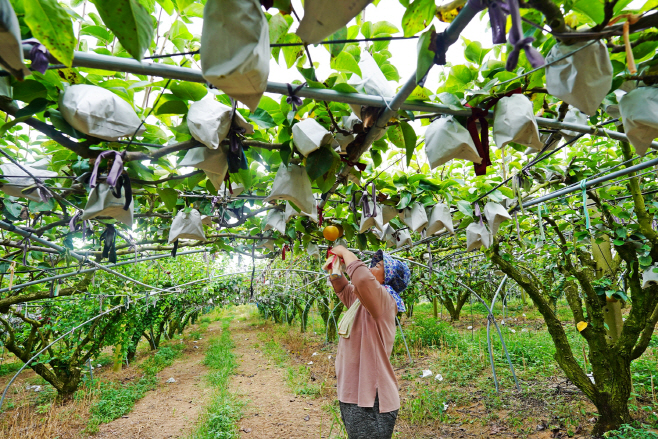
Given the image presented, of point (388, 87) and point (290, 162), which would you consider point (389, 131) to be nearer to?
point (388, 87)

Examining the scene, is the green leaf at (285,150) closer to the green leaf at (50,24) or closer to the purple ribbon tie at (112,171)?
the purple ribbon tie at (112,171)

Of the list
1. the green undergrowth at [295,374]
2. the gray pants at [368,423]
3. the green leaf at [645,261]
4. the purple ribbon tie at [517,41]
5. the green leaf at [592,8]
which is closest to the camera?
the purple ribbon tie at [517,41]

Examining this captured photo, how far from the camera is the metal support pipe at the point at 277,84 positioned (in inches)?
32.4

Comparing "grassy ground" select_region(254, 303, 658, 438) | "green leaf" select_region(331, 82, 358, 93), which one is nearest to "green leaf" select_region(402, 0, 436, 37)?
"green leaf" select_region(331, 82, 358, 93)

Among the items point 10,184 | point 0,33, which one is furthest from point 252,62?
point 10,184

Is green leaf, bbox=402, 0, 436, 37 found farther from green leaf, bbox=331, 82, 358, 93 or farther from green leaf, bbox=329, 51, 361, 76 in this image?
green leaf, bbox=329, 51, 361, 76

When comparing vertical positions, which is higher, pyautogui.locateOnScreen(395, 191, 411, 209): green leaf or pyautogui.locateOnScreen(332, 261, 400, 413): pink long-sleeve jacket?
pyautogui.locateOnScreen(395, 191, 411, 209): green leaf

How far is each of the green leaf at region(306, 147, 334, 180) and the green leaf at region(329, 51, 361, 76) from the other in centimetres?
29

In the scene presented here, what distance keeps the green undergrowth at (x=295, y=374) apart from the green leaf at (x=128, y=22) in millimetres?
5972

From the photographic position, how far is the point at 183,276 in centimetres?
960

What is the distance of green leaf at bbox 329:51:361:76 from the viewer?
1184mm

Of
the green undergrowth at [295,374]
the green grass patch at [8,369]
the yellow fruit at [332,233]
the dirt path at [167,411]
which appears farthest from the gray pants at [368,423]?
the green grass patch at [8,369]

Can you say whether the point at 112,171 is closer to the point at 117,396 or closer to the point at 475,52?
the point at 475,52

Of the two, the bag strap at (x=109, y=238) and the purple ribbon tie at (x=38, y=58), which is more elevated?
the purple ribbon tie at (x=38, y=58)
